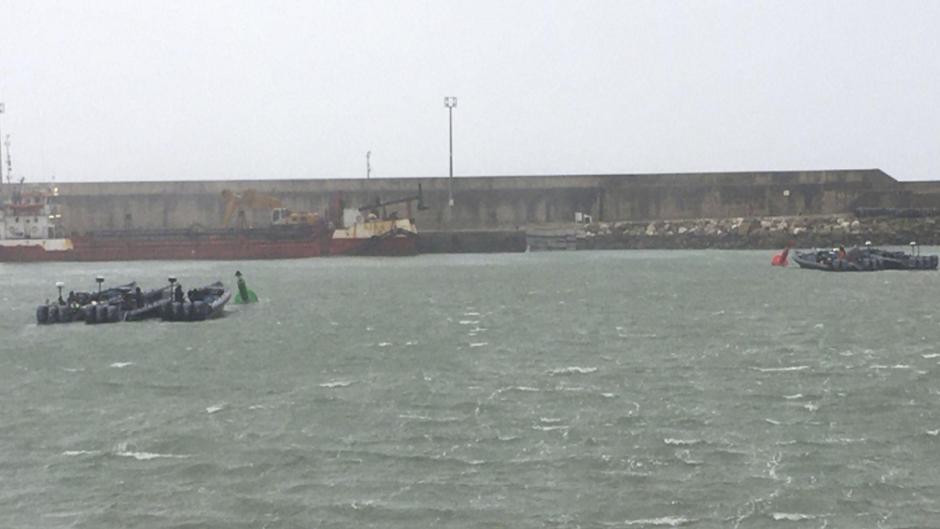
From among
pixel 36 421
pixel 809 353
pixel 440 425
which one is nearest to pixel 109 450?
pixel 36 421

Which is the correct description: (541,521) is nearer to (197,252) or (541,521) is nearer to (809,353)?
(809,353)

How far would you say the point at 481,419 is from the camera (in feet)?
64.6

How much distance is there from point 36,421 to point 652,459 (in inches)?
418

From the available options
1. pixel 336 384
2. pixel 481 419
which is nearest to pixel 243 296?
pixel 336 384

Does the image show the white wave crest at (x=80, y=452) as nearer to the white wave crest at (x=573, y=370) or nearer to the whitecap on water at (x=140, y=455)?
the whitecap on water at (x=140, y=455)

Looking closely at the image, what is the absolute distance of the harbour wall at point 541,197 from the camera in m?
94.3

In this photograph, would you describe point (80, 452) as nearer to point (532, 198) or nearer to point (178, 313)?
point (178, 313)

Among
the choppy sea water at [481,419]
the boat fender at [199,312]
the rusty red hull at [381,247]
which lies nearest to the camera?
the choppy sea water at [481,419]

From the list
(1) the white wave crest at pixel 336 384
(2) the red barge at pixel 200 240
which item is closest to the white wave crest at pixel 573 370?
(1) the white wave crest at pixel 336 384

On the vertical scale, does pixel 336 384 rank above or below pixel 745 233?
below

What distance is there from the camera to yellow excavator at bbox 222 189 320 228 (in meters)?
86.3

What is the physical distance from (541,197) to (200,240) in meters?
27.4

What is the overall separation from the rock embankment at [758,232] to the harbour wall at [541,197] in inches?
90.0

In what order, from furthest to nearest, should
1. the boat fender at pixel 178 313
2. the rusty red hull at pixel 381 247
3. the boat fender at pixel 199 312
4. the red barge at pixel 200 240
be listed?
the rusty red hull at pixel 381 247, the red barge at pixel 200 240, the boat fender at pixel 199 312, the boat fender at pixel 178 313
